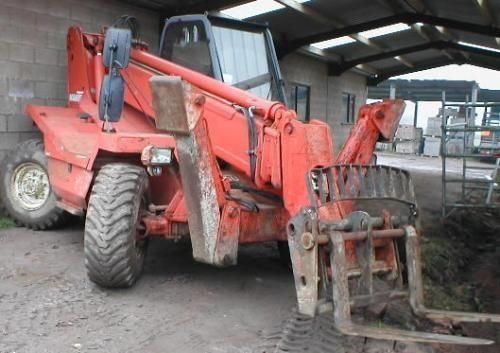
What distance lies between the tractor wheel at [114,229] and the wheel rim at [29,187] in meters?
2.58

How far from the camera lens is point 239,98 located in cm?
571

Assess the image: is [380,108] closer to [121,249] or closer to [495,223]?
[121,249]

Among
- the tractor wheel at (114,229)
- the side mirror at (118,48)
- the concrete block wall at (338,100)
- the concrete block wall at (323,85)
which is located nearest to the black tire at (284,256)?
the tractor wheel at (114,229)

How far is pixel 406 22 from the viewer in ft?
49.4

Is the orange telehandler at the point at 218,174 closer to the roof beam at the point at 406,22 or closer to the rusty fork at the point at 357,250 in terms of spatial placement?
the rusty fork at the point at 357,250

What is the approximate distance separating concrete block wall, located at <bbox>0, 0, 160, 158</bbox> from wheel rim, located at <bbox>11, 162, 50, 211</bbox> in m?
0.78

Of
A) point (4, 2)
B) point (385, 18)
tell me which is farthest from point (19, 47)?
point (385, 18)

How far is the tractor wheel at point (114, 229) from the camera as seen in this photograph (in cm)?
529

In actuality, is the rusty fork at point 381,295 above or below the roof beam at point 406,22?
below

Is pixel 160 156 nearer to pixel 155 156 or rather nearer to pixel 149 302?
pixel 155 156

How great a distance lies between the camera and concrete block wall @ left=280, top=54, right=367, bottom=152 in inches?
694

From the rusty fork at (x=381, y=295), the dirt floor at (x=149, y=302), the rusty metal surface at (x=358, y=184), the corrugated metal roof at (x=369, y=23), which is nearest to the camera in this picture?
the rusty fork at (x=381, y=295)

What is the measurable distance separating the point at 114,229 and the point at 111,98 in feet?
5.19

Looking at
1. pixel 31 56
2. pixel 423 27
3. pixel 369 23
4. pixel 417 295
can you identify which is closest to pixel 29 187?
pixel 31 56
